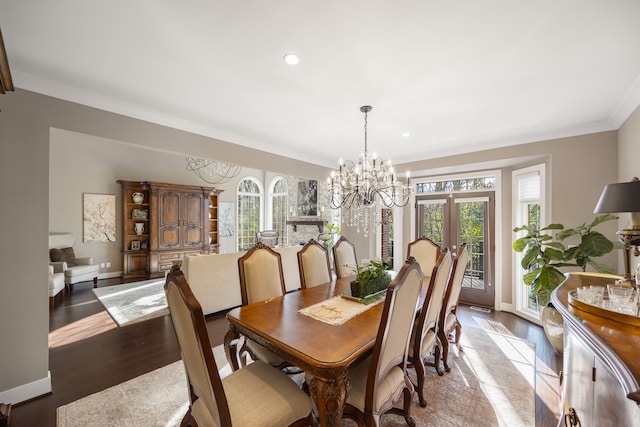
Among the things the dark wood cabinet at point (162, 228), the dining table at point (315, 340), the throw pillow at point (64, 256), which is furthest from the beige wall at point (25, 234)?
the dark wood cabinet at point (162, 228)

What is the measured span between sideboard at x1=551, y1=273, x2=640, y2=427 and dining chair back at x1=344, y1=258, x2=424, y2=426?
68 cm

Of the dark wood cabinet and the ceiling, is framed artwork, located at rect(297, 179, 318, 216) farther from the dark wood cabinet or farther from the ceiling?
the ceiling

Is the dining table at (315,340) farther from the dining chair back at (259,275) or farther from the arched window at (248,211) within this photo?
the arched window at (248,211)

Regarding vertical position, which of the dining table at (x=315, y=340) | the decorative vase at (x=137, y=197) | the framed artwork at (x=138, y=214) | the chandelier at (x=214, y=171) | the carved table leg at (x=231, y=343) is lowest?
the carved table leg at (x=231, y=343)

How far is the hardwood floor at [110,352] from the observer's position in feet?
6.81

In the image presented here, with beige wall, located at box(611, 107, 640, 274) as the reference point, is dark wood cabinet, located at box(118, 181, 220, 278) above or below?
below

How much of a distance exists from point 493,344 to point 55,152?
8.47m

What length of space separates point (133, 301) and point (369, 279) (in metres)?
4.30

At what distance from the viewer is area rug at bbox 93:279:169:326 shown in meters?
3.87

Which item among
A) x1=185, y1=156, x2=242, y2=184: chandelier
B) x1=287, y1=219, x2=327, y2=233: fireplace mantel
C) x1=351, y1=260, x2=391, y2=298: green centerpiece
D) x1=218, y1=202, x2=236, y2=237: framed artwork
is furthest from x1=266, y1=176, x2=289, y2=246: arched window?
x1=351, y1=260, x2=391, y2=298: green centerpiece

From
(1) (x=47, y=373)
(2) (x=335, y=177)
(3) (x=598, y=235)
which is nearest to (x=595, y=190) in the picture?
(3) (x=598, y=235)

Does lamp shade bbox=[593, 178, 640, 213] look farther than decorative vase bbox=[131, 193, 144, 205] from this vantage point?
No

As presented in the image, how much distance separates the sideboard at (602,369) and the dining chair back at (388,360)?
68 cm

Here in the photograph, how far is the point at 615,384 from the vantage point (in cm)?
85
